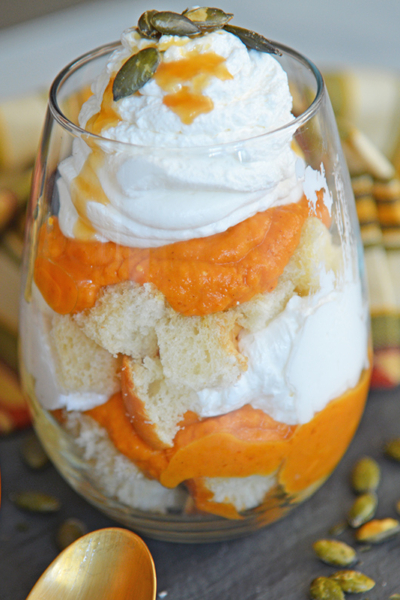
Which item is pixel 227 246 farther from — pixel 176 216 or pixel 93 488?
pixel 93 488

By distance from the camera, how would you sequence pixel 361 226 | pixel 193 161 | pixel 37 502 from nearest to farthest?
→ pixel 193 161, pixel 37 502, pixel 361 226

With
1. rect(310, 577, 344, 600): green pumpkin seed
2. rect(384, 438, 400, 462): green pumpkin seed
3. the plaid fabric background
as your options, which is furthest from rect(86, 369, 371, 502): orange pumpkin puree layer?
the plaid fabric background

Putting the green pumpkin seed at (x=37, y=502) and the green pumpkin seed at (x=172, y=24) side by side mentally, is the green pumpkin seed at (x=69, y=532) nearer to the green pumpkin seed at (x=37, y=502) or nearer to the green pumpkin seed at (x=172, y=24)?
the green pumpkin seed at (x=37, y=502)

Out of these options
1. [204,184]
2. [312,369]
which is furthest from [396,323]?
[204,184]

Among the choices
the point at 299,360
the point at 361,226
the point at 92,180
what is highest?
the point at 92,180

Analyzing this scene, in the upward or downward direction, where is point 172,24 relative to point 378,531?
upward

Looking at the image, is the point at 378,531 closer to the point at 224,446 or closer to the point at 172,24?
the point at 224,446

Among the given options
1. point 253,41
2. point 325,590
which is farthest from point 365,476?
point 253,41

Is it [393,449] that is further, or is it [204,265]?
[393,449]
